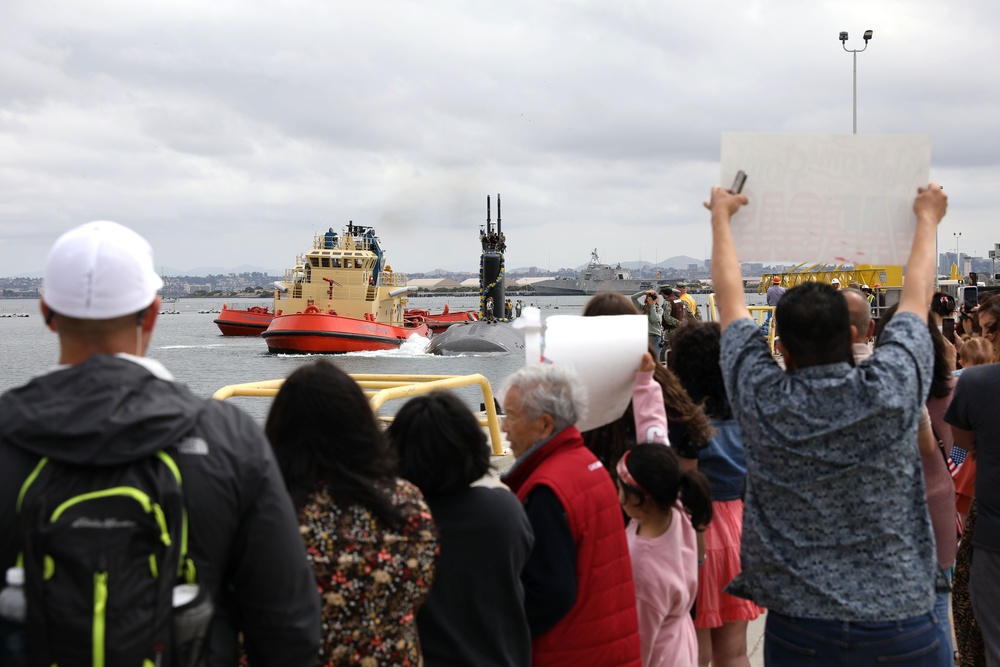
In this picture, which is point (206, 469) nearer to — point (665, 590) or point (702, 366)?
point (665, 590)

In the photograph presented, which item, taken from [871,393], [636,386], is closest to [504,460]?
[636,386]

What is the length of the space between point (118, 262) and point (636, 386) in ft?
6.34

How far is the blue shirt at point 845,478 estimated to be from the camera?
A: 2.30 meters

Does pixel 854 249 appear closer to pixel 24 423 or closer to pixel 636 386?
pixel 636 386

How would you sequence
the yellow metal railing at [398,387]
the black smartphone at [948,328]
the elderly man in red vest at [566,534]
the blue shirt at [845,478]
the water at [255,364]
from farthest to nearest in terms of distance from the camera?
1. the water at [255,364]
2. the black smartphone at [948,328]
3. the yellow metal railing at [398,387]
4. the elderly man in red vest at [566,534]
5. the blue shirt at [845,478]

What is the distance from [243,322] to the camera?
6669 centimetres

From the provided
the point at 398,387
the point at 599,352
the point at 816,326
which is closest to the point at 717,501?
the point at 599,352

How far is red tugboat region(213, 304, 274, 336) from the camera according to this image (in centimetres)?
6538

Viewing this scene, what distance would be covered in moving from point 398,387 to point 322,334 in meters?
39.7

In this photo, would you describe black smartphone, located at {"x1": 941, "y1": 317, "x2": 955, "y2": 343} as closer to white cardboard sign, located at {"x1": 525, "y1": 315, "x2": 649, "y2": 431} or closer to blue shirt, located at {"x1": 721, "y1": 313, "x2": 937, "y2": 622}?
white cardboard sign, located at {"x1": 525, "y1": 315, "x2": 649, "y2": 431}

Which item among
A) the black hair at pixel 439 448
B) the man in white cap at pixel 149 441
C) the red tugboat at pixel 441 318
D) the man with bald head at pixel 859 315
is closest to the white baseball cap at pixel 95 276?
the man in white cap at pixel 149 441

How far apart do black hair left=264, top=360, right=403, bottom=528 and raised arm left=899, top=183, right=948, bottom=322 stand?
1.44m

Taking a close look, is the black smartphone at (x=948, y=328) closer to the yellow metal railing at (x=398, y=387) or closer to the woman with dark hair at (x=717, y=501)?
the yellow metal railing at (x=398, y=387)

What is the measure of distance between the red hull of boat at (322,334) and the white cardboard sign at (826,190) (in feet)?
138
